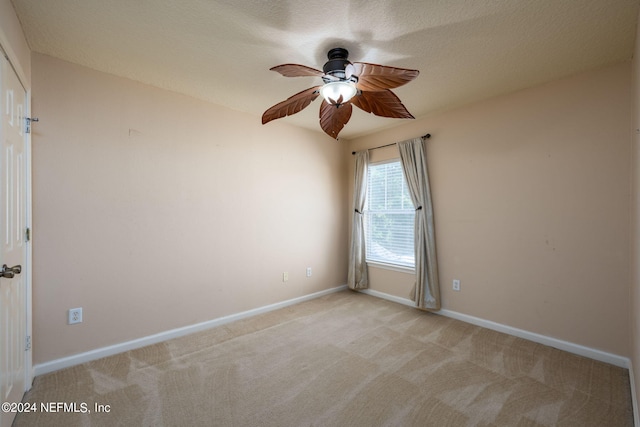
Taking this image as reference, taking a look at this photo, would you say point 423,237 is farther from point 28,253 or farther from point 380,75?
point 28,253

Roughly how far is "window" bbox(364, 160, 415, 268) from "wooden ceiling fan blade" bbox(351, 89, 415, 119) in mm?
1821

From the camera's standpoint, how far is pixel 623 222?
2.23m

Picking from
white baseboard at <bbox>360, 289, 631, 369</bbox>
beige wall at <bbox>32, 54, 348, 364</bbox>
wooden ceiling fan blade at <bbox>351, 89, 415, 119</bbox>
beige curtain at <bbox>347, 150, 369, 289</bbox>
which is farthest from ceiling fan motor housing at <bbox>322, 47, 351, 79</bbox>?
white baseboard at <bbox>360, 289, 631, 369</bbox>

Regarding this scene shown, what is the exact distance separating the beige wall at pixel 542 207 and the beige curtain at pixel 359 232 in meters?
1.01

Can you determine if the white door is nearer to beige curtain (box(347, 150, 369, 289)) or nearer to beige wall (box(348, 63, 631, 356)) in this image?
beige curtain (box(347, 150, 369, 289))

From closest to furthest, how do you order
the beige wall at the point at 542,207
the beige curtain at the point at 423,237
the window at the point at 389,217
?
1. the beige wall at the point at 542,207
2. the beige curtain at the point at 423,237
3. the window at the point at 389,217

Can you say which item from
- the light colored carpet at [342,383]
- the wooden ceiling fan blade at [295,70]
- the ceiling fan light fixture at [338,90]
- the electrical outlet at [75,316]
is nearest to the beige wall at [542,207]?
the light colored carpet at [342,383]

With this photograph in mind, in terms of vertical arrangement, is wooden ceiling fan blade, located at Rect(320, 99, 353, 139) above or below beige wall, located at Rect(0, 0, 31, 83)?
below

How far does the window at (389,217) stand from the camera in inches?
146

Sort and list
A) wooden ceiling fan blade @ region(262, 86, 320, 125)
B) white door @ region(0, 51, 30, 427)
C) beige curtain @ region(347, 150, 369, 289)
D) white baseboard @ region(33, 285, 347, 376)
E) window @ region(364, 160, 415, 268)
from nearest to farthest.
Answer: white door @ region(0, 51, 30, 427) < wooden ceiling fan blade @ region(262, 86, 320, 125) < white baseboard @ region(33, 285, 347, 376) < window @ region(364, 160, 415, 268) < beige curtain @ region(347, 150, 369, 289)

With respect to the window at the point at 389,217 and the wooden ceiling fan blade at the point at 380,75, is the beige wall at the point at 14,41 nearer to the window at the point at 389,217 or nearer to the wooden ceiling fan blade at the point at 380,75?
the wooden ceiling fan blade at the point at 380,75

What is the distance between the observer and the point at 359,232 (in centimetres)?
418

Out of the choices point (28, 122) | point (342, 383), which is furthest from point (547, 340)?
point (28, 122)

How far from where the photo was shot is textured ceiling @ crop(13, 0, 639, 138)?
1647 mm
